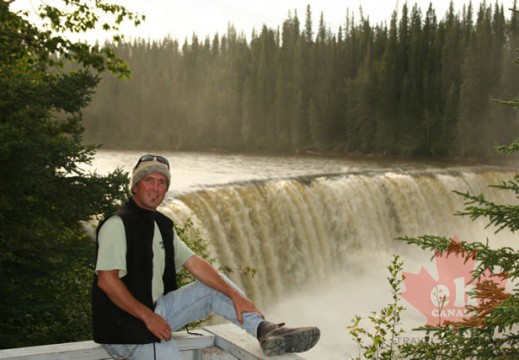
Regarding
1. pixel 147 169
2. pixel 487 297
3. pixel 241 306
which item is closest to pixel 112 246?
pixel 147 169

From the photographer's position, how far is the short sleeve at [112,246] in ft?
11.3

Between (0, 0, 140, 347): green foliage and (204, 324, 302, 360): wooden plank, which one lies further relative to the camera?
(0, 0, 140, 347): green foliage

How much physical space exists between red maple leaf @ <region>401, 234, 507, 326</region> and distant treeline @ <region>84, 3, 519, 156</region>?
116 feet

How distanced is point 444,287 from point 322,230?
4134 mm

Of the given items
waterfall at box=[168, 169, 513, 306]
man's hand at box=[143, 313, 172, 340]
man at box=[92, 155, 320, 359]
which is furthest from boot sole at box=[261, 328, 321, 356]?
waterfall at box=[168, 169, 513, 306]

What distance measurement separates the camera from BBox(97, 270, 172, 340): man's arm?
3.47 meters

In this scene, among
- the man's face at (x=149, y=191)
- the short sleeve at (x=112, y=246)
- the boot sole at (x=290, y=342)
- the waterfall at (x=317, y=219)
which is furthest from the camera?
the waterfall at (x=317, y=219)

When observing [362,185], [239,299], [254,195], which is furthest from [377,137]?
[239,299]

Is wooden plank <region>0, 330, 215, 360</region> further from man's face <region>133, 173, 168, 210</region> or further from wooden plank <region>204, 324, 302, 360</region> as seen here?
man's face <region>133, 173, 168, 210</region>

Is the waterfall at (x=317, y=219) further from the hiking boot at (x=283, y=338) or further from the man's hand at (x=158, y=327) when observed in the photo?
the hiking boot at (x=283, y=338)

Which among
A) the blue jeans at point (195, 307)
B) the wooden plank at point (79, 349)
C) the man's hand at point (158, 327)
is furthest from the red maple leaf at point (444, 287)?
the man's hand at point (158, 327)

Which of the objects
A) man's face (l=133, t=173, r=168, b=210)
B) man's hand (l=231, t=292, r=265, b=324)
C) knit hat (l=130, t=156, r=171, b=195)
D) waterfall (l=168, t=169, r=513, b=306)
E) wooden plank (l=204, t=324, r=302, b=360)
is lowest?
waterfall (l=168, t=169, r=513, b=306)

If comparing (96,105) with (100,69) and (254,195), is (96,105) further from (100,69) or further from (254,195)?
(100,69)

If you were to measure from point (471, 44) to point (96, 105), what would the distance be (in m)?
53.6
